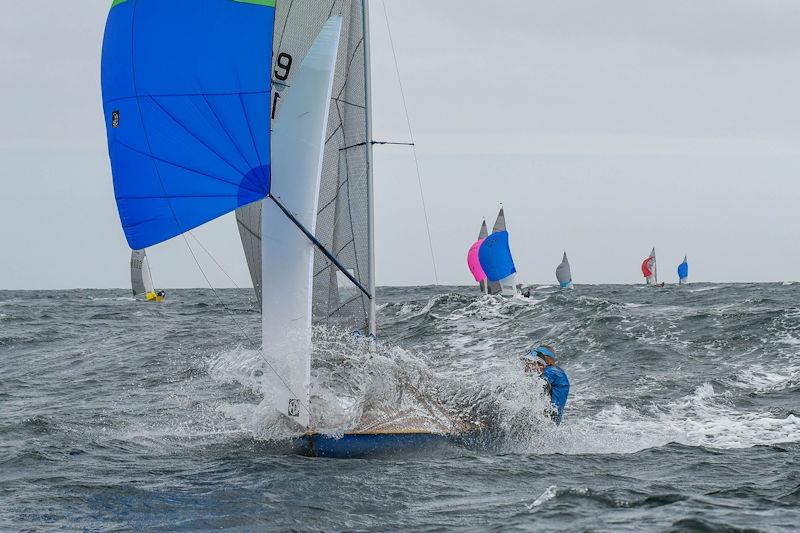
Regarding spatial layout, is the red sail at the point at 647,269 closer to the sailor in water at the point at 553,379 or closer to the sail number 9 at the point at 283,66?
the sailor in water at the point at 553,379

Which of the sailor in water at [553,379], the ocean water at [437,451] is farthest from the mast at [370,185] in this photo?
the sailor in water at [553,379]

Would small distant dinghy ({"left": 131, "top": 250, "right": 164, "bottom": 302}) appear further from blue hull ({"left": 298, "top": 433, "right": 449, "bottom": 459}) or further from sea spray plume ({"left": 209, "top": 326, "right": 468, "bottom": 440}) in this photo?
blue hull ({"left": 298, "top": 433, "right": 449, "bottom": 459})

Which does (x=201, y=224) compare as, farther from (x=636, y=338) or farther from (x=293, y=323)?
(x=636, y=338)

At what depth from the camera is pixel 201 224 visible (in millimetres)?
9578

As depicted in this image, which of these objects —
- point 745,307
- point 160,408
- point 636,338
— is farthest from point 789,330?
point 160,408

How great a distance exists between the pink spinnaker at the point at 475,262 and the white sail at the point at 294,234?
103ft

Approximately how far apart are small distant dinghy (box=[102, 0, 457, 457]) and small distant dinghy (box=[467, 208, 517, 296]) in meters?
28.8

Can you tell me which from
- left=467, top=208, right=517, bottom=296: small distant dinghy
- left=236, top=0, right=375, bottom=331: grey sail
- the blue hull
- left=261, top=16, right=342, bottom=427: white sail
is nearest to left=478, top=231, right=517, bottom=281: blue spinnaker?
left=467, top=208, right=517, bottom=296: small distant dinghy

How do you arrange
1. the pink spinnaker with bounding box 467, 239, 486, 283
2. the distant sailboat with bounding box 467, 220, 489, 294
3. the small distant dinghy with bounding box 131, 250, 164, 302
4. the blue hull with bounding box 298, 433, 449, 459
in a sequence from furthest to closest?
the small distant dinghy with bounding box 131, 250, 164, 302, the pink spinnaker with bounding box 467, 239, 486, 283, the distant sailboat with bounding box 467, 220, 489, 294, the blue hull with bounding box 298, 433, 449, 459

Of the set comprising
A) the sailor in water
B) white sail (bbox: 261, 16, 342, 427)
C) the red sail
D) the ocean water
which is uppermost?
the red sail

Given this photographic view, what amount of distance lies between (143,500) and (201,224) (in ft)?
9.27

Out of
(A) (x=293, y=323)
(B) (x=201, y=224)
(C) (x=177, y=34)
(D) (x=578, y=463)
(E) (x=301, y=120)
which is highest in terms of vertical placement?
(C) (x=177, y=34)

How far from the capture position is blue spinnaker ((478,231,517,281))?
3931cm

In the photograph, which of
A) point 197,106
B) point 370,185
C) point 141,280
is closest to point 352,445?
point 197,106
